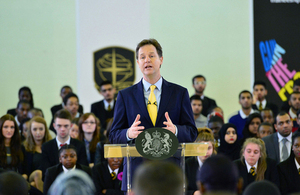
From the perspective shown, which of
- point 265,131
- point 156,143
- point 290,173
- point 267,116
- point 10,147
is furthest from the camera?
point 267,116

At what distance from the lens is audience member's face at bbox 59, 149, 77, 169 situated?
4766 mm

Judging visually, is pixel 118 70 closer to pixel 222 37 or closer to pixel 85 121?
pixel 222 37

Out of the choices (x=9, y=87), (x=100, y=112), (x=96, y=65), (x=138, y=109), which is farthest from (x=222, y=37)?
(x=138, y=109)

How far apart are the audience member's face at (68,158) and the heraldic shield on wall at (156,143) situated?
9.23 ft

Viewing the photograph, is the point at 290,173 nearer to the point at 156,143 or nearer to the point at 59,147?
the point at 59,147

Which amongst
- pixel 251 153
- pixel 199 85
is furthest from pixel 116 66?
pixel 251 153

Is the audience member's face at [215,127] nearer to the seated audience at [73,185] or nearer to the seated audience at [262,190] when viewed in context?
the seated audience at [262,190]

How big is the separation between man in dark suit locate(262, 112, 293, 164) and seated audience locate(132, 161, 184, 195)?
4231 millimetres

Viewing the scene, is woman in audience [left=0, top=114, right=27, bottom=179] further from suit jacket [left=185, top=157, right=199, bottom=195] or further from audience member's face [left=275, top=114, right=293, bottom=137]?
audience member's face [left=275, top=114, right=293, bottom=137]

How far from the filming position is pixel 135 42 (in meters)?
8.58

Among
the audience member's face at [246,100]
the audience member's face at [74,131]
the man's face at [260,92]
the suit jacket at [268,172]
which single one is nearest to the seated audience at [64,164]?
the audience member's face at [74,131]

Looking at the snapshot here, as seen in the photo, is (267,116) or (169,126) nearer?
(169,126)

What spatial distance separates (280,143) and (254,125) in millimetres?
737

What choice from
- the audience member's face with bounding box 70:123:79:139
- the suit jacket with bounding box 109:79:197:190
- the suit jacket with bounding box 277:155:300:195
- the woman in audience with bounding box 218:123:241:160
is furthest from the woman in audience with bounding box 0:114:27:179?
the suit jacket with bounding box 277:155:300:195
